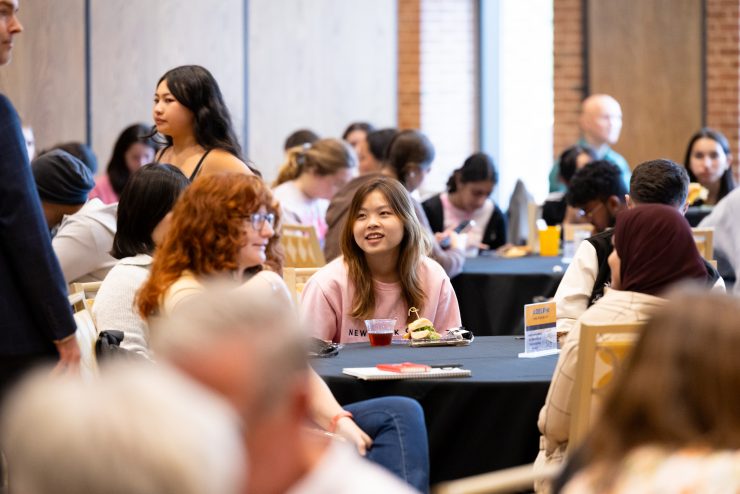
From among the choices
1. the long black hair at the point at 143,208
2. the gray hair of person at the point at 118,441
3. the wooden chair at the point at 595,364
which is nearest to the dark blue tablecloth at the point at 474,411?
the wooden chair at the point at 595,364

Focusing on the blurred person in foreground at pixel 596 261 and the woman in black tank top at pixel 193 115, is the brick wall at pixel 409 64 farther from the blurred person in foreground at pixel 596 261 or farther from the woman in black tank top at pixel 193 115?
the blurred person in foreground at pixel 596 261

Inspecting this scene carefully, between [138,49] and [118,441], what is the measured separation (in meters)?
7.76

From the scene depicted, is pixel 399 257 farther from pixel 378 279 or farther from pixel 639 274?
pixel 639 274

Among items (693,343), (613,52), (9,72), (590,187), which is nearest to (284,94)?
(9,72)

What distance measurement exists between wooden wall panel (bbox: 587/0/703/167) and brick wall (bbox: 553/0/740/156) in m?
0.09

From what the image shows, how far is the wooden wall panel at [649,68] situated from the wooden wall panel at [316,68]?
76.9 inches

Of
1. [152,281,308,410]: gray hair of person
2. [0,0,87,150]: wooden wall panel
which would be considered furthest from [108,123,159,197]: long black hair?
[152,281,308,410]: gray hair of person

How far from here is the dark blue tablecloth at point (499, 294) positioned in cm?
600

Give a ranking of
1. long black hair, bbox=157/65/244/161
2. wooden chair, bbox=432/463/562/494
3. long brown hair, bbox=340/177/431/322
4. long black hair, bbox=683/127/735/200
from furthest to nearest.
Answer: long black hair, bbox=683/127/735/200
long black hair, bbox=157/65/244/161
long brown hair, bbox=340/177/431/322
wooden chair, bbox=432/463/562/494

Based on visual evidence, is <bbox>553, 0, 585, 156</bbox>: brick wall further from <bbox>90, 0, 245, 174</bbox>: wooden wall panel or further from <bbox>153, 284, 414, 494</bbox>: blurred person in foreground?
<bbox>153, 284, 414, 494</bbox>: blurred person in foreground

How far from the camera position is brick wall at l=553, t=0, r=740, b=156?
10188 mm

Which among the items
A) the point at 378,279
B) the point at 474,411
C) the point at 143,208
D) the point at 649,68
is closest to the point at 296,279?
the point at 378,279

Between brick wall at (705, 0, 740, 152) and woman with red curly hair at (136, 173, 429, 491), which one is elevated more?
brick wall at (705, 0, 740, 152)

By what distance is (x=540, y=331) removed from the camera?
3619mm
